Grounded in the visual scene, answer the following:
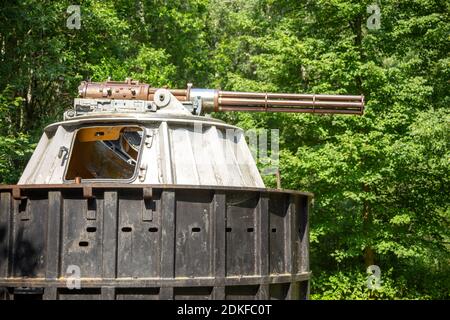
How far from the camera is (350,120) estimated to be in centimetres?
1962

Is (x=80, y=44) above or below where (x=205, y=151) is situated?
above

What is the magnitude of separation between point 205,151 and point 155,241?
2075 millimetres

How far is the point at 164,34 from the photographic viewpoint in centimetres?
3081

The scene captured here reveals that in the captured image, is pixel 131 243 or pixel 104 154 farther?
pixel 104 154

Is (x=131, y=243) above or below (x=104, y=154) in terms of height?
below

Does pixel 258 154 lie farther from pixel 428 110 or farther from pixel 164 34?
pixel 164 34

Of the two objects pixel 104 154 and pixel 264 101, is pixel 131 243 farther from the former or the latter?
pixel 264 101

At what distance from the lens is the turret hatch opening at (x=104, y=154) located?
32.7 feet

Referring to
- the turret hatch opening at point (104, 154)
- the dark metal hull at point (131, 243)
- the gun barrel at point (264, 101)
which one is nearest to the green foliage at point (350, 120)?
the gun barrel at point (264, 101)

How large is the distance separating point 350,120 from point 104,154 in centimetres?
1044

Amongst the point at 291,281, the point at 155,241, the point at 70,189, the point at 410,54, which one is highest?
the point at 410,54

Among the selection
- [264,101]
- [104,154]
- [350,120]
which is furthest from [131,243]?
[350,120]

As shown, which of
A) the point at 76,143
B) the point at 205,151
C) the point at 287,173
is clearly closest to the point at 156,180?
the point at 205,151

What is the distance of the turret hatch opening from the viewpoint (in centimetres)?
998
